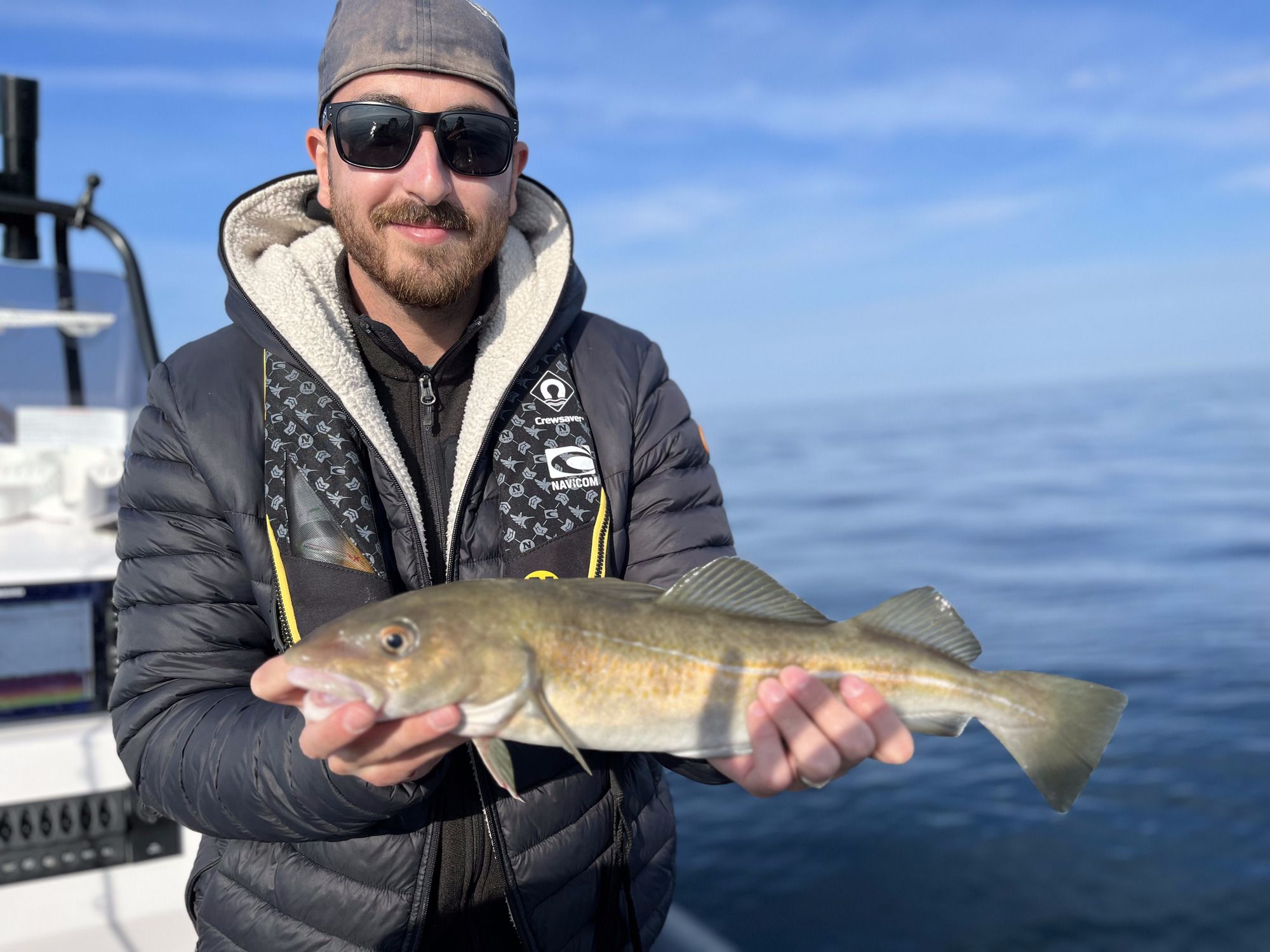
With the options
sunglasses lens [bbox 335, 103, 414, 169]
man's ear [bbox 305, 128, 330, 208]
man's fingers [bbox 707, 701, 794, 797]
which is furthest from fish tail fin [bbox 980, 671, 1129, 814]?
man's ear [bbox 305, 128, 330, 208]

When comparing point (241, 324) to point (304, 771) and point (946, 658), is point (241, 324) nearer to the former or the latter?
point (304, 771)

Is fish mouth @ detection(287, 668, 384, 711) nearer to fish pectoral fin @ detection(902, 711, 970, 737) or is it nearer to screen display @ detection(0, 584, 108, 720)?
fish pectoral fin @ detection(902, 711, 970, 737)

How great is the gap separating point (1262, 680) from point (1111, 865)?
433cm

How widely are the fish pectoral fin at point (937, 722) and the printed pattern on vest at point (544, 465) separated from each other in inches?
53.1

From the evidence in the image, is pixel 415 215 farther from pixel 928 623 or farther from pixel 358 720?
pixel 928 623

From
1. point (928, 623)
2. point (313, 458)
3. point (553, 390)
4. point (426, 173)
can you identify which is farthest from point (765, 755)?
point (426, 173)

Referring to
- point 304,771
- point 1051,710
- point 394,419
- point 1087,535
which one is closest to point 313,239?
point 394,419

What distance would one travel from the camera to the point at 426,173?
11.8ft

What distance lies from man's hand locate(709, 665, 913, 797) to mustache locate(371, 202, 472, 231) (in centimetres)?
221

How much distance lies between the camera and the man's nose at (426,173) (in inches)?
142

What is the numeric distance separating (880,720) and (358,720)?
1.55m

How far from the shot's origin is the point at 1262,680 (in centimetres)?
1062

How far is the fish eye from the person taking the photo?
2.52 metres

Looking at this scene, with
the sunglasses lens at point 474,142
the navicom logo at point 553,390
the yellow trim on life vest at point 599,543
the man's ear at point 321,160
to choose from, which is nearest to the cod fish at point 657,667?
the yellow trim on life vest at point 599,543
